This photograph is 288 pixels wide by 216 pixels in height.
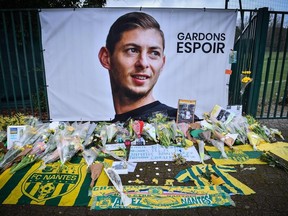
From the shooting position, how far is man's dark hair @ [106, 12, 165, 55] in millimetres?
4332

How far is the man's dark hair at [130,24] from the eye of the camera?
4.33m

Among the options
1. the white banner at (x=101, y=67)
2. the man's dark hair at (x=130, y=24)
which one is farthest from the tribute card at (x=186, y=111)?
the man's dark hair at (x=130, y=24)

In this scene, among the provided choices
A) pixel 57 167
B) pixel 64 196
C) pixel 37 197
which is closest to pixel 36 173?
pixel 57 167

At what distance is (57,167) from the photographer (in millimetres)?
3205

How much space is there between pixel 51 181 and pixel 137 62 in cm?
264

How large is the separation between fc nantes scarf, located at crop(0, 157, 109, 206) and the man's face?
6.35 feet

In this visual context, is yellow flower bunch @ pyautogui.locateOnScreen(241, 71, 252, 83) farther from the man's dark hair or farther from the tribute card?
the man's dark hair

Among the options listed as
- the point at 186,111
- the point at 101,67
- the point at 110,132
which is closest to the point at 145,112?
the point at 186,111

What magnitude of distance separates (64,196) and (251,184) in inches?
92.2

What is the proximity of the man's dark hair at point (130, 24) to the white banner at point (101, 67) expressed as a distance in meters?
0.10

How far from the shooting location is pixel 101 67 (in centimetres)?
454

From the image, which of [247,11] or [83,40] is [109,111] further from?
[247,11]

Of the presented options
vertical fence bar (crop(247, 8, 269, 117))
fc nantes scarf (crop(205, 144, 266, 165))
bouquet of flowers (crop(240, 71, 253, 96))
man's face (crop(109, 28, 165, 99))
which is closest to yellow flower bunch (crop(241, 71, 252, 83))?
bouquet of flowers (crop(240, 71, 253, 96))

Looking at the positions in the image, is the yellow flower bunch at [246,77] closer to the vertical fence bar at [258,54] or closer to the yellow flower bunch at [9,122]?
the vertical fence bar at [258,54]
